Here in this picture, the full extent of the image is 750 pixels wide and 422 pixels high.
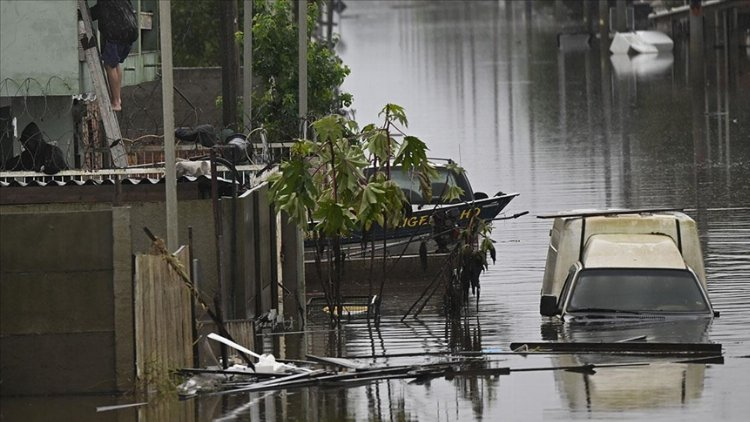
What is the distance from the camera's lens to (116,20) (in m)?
23.0

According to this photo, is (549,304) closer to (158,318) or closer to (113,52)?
(158,318)

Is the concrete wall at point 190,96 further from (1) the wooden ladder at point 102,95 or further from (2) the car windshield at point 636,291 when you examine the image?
(2) the car windshield at point 636,291

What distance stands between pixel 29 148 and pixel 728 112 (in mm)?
43896

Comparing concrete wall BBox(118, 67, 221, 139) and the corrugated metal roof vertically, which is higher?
concrete wall BBox(118, 67, 221, 139)

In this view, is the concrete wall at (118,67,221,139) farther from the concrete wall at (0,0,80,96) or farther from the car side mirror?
the car side mirror

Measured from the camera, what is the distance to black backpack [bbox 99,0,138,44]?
22984 mm

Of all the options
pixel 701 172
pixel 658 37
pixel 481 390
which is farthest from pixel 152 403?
pixel 658 37

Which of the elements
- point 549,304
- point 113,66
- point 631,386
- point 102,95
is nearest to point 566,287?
point 549,304

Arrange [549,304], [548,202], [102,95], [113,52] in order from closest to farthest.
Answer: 1. [549,304]
2. [102,95]
3. [113,52]
4. [548,202]

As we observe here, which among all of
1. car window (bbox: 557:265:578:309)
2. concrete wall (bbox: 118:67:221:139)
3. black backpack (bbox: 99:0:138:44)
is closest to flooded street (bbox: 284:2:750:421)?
car window (bbox: 557:265:578:309)

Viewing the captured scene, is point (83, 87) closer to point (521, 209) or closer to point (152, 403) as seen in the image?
point (152, 403)

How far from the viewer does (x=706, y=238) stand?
29328 mm

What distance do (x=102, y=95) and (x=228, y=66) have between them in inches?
414

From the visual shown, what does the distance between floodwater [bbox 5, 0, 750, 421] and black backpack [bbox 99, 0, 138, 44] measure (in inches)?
190
